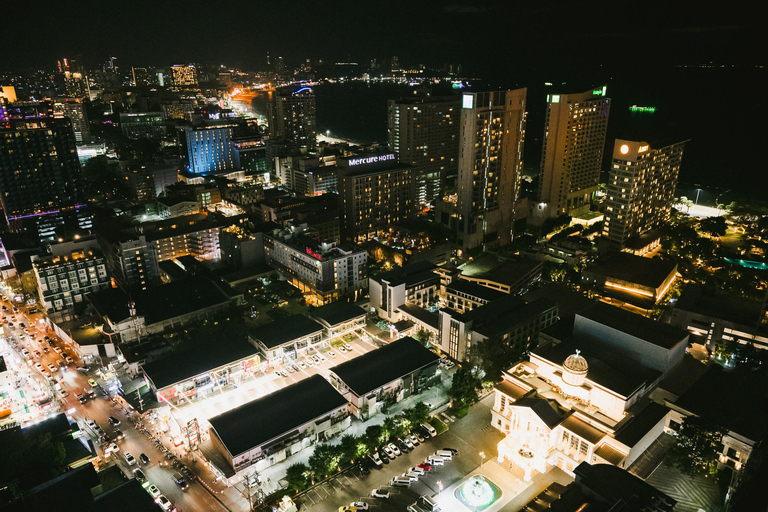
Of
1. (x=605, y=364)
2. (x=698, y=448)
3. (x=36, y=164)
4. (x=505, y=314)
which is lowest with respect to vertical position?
(x=698, y=448)

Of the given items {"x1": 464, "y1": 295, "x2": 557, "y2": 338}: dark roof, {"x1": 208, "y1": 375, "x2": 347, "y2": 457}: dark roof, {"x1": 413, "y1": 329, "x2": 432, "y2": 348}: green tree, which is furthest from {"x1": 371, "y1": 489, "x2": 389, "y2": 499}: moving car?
{"x1": 413, "y1": 329, "x2": 432, "y2": 348}: green tree

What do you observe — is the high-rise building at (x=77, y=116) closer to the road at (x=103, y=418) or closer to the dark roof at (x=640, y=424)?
the road at (x=103, y=418)

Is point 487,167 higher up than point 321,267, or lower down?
higher up

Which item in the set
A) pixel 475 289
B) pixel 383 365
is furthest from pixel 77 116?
pixel 383 365

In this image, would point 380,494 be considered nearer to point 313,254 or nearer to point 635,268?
point 313,254

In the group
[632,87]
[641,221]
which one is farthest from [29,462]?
[632,87]

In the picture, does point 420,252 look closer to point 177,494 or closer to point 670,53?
point 177,494
